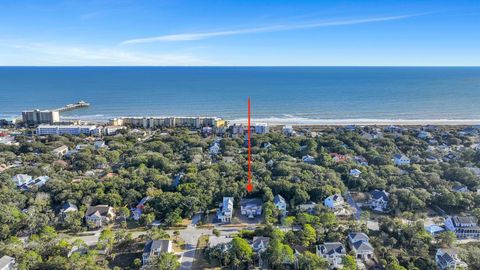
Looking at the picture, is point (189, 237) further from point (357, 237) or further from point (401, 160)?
point (401, 160)

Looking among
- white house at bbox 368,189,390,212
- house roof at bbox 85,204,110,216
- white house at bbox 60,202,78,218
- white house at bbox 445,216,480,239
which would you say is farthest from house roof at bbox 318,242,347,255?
white house at bbox 60,202,78,218

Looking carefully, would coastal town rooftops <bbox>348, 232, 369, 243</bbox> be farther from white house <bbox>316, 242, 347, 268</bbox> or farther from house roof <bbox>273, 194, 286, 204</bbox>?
house roof <bbox>273, 194, 286, 204</bbox>

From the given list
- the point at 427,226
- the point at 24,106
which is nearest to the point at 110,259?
the point at 427,226

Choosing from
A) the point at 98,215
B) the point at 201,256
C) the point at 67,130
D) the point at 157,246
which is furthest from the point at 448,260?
the point at 67,130

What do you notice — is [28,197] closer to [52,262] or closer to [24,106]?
[52,262]

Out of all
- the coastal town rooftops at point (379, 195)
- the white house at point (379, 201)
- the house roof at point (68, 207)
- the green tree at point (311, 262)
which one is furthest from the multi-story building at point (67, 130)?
the green tree at point (311, 262)
